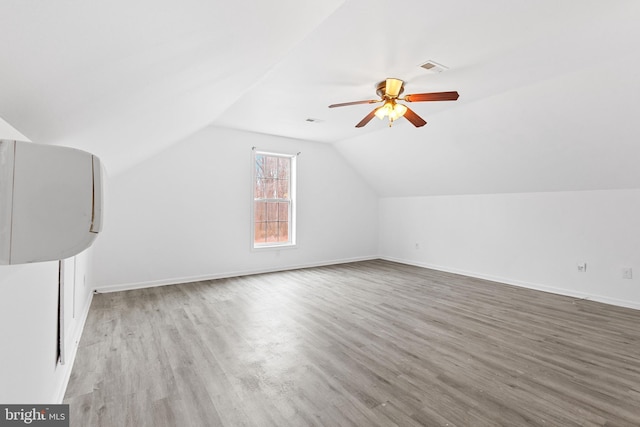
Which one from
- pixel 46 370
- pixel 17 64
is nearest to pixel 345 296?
pixel 46 370

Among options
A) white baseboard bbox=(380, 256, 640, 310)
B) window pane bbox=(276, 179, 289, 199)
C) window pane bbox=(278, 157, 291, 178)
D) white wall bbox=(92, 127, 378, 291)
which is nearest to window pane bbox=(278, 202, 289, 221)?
window pane bbox=(276, 179, 289, 199)

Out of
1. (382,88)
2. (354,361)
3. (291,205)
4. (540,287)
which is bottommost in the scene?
(354,361)

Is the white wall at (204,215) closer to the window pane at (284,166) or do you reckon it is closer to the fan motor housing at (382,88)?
the window pane at (284,166)

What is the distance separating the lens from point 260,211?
18.2 ft

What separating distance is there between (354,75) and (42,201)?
2928mm

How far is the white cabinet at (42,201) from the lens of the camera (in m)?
0.48

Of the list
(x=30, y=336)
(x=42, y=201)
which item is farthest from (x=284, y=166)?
(x=42, y=201)

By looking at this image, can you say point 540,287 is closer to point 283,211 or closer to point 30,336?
point 283,211

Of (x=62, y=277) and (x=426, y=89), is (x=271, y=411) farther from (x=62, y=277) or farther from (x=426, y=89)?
(x=426, y=89)

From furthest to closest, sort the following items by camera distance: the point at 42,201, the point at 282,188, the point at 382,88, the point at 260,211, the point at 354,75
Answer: the point at 282,188 < the point at 260,211 < the point at 382,88 < the point at 354,75 < the point at 42,201

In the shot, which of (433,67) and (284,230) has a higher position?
(433,67)

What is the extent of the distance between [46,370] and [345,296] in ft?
10.0

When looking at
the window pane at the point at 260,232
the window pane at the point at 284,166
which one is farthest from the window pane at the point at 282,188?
the window pane at the point at 260,232

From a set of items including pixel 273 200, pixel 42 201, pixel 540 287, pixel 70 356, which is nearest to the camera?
pixel 42 201
